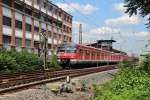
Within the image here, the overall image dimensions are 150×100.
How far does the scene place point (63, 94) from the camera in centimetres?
2023

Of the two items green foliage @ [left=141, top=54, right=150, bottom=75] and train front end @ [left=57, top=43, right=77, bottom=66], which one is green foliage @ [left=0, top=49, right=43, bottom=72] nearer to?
train front end @ [left=57, top=43, right=77, bottom=66]

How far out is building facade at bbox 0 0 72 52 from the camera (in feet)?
217

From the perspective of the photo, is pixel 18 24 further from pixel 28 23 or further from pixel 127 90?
pixel 127 90

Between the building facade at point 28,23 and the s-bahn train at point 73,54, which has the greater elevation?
the building facade at point 28,23

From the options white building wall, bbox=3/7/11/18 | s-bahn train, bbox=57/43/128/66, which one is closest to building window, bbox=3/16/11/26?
white building wall, bbox=3/7/11/18

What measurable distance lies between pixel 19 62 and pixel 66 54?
523cm

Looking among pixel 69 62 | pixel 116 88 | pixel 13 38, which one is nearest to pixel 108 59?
pixel 13 38

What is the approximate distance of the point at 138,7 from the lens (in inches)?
820

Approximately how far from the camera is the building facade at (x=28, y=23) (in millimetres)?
66062

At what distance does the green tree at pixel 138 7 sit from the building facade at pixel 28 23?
1702 inches

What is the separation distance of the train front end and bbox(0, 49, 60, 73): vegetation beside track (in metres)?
2.74

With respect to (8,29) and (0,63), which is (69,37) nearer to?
(8,29)

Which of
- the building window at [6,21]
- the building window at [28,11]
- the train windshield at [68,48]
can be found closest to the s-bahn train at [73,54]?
the train windshield at [68,48]

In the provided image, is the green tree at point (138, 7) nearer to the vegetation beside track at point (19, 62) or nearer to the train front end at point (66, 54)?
the vegetation beside track at point (19, 62)
